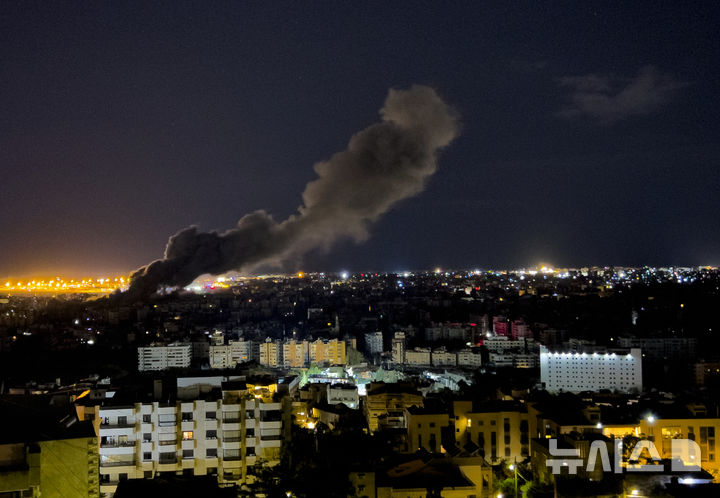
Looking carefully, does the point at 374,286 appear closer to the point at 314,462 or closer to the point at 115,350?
the point at 115,350

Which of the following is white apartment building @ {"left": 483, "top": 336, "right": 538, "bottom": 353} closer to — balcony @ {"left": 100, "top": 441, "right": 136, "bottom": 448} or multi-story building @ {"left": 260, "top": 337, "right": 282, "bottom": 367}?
multi-story building @ {"left": 260, "top": 337, "right": 282, "bottom": 367}

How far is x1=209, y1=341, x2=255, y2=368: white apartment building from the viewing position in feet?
89.1

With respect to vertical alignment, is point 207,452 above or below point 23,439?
below

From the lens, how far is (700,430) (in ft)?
32.0

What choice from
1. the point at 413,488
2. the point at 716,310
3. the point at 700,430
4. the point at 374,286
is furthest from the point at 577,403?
the point at 374,286

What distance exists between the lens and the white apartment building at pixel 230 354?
1069 inches

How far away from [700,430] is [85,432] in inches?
315

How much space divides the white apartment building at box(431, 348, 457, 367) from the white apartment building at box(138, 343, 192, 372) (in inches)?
373

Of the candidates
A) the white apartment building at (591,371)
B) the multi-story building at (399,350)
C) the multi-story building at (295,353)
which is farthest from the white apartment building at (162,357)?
the white apartment building at (591,371)

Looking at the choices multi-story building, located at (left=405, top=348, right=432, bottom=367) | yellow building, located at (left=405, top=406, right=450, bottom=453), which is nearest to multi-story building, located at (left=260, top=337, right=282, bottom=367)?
multi-story building, located at (left=405, top=348, right=432, bottom=367)

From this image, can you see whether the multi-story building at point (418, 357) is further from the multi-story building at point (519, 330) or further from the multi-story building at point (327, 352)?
the multi-story building at point (519, 330)

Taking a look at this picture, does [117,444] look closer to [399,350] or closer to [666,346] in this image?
[666,346]

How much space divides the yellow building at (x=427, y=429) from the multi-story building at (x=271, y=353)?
1849 cm

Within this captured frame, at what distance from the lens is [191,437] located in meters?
7.94
